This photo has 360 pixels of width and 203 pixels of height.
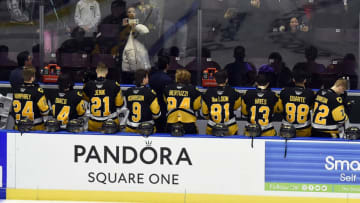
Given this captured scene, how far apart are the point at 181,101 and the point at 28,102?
6.63 ft

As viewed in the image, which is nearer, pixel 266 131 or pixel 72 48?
pixel 266 131

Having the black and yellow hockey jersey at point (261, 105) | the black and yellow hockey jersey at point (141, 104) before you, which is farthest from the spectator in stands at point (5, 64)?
the black and yellow hockey jersey at point (261, 105)

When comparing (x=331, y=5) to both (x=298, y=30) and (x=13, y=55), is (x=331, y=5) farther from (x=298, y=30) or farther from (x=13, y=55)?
(x=13, y=55)

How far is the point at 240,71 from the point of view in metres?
10.2

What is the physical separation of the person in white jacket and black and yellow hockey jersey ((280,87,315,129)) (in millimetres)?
3703

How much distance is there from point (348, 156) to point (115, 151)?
104 inches

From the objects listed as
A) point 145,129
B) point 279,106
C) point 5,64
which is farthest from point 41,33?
point 279,106

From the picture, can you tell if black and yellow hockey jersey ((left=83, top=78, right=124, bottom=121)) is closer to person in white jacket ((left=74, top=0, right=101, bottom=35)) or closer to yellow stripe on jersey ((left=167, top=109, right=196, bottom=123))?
yellow stripe on jersey ((left=167, top=109, right=196, bottom=123))

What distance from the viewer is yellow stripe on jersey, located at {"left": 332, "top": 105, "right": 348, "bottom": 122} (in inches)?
307

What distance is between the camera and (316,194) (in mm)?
7195

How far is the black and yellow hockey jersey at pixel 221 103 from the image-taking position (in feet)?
26.5

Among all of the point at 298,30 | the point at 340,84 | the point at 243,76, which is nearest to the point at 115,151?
the point at 340,84

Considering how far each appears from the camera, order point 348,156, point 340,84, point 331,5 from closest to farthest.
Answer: point 348,156 → point 340,84 → point 331,5

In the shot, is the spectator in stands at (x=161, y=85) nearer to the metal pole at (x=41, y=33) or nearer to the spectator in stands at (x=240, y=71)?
the spectator in stands at (x=240, y=71)
